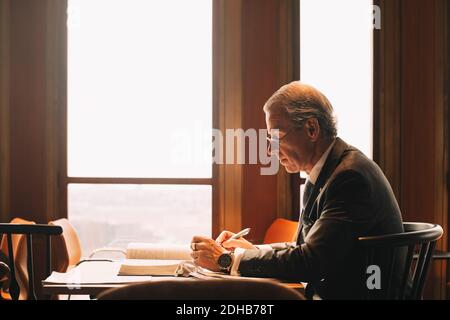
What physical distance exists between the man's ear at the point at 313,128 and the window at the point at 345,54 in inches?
82.8

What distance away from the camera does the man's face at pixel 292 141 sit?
183cm

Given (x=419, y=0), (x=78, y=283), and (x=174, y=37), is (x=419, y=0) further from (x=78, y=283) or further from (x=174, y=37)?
(x=78, y=283)

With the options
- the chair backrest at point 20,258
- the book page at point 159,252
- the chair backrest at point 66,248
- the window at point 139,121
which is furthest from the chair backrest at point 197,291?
the window at point 139,121

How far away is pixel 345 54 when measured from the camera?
3869mm

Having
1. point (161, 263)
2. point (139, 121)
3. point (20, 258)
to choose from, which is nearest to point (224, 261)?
point (161, 263)

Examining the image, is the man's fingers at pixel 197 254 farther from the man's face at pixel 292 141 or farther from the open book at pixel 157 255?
the man's face at pixel 292 141

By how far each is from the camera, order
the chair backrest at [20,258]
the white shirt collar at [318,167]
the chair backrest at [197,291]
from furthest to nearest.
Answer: the chair backrest at [20,258] < the white shirt collar at [318,167] < the chair backrest at [197,291]

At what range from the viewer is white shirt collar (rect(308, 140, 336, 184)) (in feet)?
5.90

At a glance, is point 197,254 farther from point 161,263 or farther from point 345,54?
point 345,54

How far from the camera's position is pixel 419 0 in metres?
3.79

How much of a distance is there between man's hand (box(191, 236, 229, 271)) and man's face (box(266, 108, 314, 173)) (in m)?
0.46

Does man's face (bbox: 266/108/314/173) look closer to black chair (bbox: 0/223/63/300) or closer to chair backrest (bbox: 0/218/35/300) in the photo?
black chair (bbox: 0/223/63/300)
